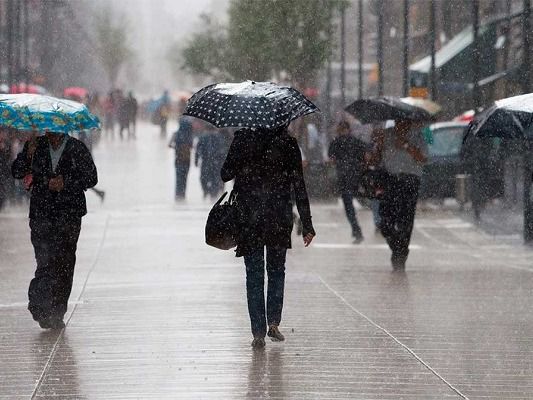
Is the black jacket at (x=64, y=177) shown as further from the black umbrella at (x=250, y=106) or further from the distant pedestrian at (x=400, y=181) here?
the distant pedestrian at (x=400, y=181)

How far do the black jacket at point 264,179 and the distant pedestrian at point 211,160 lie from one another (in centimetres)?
2046

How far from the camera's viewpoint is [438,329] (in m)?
11.7

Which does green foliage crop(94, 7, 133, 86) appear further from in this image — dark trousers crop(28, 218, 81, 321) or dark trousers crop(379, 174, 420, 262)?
dark trousers crop(28, 218, 81, 321)

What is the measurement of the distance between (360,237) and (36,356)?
470 inches

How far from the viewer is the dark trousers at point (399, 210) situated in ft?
54.5

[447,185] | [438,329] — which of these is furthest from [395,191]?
[447,185]

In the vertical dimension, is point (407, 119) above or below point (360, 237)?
above

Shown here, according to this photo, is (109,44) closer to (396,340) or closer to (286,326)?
(286,326)

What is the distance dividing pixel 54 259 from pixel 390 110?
22.9 ft

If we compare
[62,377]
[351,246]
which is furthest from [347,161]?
[62,377]

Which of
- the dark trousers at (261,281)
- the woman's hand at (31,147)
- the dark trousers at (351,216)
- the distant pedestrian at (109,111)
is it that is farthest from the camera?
the distant pedestrian at (109,111)

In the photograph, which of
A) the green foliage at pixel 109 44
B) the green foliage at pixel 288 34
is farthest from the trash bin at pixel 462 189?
the green foliage at pixel 109 44

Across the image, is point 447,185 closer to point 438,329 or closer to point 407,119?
point 407,119

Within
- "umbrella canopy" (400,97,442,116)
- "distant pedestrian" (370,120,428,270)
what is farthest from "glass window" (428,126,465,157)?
"distant pedestrian" (370,120,428,270)
